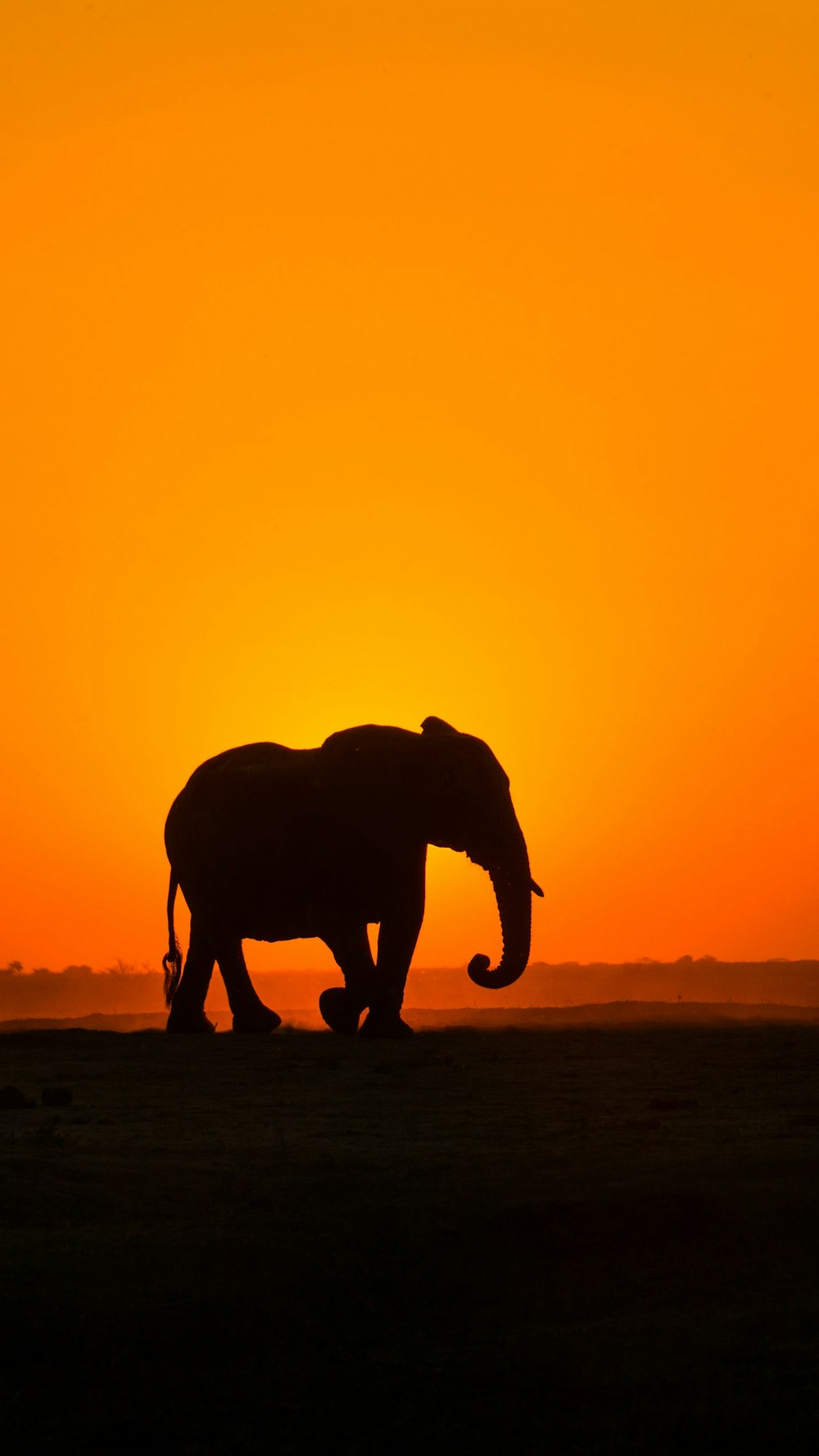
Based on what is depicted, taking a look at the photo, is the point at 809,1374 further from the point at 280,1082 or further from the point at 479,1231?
the point at 280,1082

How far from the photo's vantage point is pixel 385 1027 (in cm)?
2669

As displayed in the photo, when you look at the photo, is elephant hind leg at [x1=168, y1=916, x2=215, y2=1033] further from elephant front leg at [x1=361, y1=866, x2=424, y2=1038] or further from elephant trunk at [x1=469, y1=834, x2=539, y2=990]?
elephant trunk at [x1=469, y1=834, x2=539, y2=990]

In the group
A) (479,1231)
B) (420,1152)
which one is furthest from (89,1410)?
(420,1152)

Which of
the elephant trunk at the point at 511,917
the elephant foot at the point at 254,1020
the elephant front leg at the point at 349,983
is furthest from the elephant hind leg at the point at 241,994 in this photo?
the elephant trunk at the point at 511,917

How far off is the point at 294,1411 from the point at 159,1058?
1407 centimetres

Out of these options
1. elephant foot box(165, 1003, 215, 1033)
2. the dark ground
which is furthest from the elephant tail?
the dark ground

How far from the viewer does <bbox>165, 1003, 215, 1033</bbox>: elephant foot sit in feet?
99.2

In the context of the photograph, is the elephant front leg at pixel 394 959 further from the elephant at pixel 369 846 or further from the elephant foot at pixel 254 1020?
the elephant foot at pixel 254 1020

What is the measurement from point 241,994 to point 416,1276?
17197 mm

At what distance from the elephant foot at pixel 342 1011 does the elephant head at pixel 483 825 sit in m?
1.79

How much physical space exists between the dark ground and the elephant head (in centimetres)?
817

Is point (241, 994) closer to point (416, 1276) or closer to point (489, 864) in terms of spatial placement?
point (489, 864)

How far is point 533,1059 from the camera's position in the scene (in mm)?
22859

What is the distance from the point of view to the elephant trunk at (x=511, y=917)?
2725 cm
